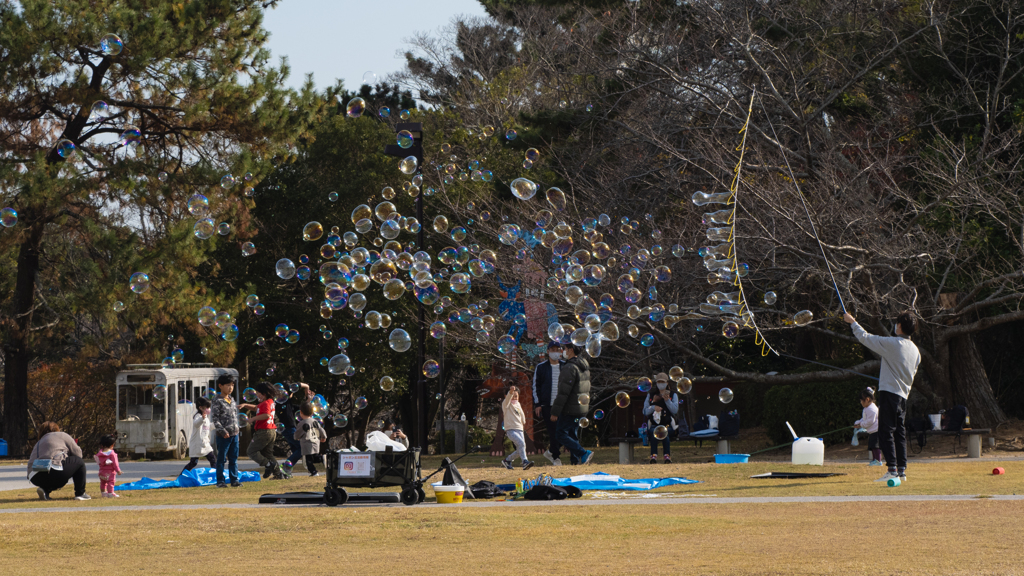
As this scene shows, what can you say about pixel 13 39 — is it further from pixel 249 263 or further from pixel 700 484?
pixel 700 484

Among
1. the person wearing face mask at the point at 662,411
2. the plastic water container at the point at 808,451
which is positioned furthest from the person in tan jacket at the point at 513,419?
the plastic water container at the point at 808,451

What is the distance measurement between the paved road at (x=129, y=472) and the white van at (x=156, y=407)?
8.86ft

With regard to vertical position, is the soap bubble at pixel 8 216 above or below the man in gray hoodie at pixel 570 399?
above

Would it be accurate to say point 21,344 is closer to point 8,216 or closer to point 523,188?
point 8,216

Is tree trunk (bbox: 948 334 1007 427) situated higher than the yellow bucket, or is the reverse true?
tree trunk (bbox: 948 334 1007 427)

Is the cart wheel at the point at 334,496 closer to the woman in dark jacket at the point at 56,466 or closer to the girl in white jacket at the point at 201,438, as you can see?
the woman in dark jacket at the point at 56,466

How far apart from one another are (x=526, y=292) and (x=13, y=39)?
43.6ft

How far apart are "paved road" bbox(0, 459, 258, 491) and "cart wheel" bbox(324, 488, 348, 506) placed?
19.8ft

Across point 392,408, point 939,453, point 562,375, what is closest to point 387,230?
point 562,375

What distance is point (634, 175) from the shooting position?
2158 cm

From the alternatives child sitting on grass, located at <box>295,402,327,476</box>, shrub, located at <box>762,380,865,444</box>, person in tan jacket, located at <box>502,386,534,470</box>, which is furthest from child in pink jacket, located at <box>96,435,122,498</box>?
shrub, located at <box>762,380,865,444</box>

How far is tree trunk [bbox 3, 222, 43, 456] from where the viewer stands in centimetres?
2831

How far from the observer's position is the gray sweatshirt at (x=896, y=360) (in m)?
11.7

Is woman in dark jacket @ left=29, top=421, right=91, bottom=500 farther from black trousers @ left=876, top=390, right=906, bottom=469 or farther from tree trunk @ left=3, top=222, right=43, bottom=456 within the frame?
tree trunk @ left=3, top=222, right=43, bottom=456
